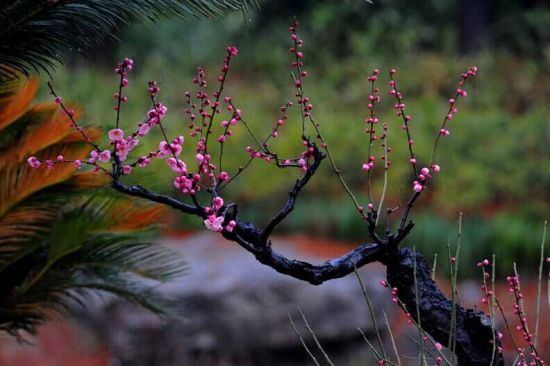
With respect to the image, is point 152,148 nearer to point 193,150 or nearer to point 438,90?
point 193,150

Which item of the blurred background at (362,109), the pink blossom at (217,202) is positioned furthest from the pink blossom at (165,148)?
the blurred background at (362,109)

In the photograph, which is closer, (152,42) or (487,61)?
(487,61)

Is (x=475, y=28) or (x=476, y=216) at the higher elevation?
(x=475, y=28)

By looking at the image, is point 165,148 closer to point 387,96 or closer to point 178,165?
point 178,165

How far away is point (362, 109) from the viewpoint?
44.6 ft

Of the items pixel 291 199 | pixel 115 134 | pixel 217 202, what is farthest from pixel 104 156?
pixel 291 199

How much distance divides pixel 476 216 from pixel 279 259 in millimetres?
7372

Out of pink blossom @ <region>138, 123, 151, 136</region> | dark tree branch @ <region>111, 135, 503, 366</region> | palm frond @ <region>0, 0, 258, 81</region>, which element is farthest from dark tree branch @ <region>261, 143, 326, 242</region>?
palm frond @ <region>0, 0, 258, 81</region>

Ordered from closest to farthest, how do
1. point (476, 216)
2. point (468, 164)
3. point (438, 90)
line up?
1. point (476, 216)
2. point (468, 164)
3. point (438, 90)

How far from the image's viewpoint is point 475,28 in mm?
15125

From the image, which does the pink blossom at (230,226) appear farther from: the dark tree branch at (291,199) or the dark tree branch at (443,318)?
the dark tree branch at (443,318)

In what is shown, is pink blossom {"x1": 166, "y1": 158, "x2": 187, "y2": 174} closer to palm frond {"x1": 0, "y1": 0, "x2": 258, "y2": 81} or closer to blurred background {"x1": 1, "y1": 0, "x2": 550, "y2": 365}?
palm frond {"x1": 0, "y1": 0, "x2": 258, "y2": 81}

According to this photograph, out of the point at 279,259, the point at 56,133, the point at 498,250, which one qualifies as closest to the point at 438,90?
the point at 498,250

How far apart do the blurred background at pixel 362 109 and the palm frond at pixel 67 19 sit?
1.41 metres
